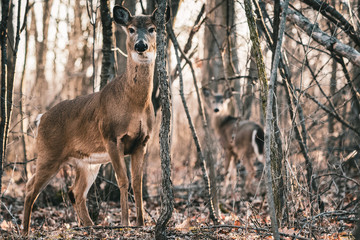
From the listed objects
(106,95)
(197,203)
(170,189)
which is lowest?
(197,203)

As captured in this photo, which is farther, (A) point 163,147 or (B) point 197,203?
(B) point 197,203

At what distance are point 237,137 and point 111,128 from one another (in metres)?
6.98

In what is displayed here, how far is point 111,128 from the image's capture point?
18.4 ft

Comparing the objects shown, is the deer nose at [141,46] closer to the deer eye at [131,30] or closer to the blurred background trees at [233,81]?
the deer eye at [131,30]

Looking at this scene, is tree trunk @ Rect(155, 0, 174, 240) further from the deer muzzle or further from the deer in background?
the deer in background

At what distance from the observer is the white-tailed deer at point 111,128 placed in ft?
18.3

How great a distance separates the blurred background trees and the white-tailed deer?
12.2 inches

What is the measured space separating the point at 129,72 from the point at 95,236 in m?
2.02

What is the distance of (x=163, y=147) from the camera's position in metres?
4.11

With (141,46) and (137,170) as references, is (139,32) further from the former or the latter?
(137,170)

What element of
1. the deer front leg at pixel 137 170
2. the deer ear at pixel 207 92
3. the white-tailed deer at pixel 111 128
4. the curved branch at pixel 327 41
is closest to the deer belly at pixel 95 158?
the white-tailed deer at pixel 111 128

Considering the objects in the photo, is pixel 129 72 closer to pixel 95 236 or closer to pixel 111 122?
Result: pixel 111 122

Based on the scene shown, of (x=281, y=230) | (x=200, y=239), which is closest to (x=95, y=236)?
(x=200, y=239)

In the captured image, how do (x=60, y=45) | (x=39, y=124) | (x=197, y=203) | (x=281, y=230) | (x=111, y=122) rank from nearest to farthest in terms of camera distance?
(x=281, y=230)
(x=111, y=122)
(x=39, y=124)
(x=197, y=203)
(x=60, y=45)
